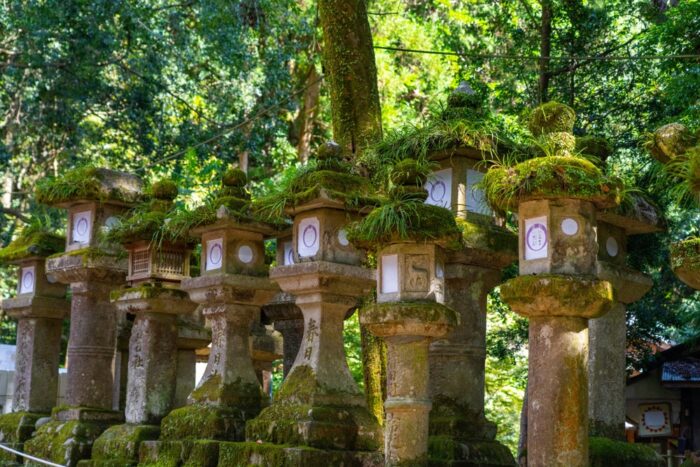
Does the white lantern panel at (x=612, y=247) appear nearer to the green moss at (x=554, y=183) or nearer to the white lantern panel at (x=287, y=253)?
the green moss at (x=554, y=183)

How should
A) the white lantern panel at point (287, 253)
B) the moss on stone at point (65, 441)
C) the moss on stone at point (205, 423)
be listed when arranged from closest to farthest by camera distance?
the moss on stone at point (205, 423), the white lantern panel at point (287, 253), the moss on stone at point (65, 441)

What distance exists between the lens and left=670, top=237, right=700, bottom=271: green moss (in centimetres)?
643

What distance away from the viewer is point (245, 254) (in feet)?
31.4

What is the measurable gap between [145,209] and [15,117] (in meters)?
7.21

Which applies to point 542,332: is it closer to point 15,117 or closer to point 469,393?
point 469,393

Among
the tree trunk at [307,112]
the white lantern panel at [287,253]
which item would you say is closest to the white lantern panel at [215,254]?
the white lantern panel at [287,253]

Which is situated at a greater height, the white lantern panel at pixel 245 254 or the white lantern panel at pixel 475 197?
the white lantern panel at pixel 475 197

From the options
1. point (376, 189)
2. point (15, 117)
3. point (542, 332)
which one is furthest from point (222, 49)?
point (542, 332)

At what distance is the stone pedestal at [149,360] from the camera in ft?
32.8

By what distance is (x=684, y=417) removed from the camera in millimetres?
16016

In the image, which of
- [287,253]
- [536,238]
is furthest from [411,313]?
[287,253]

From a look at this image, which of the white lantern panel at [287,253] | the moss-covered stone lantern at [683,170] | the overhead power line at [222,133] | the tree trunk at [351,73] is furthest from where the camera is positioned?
the overhead power line at [222,133]

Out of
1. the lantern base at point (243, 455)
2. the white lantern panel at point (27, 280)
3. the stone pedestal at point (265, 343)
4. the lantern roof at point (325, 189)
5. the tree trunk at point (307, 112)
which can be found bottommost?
the lantern base at point (243, 455)

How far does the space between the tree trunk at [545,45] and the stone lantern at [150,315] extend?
16.3 ft
